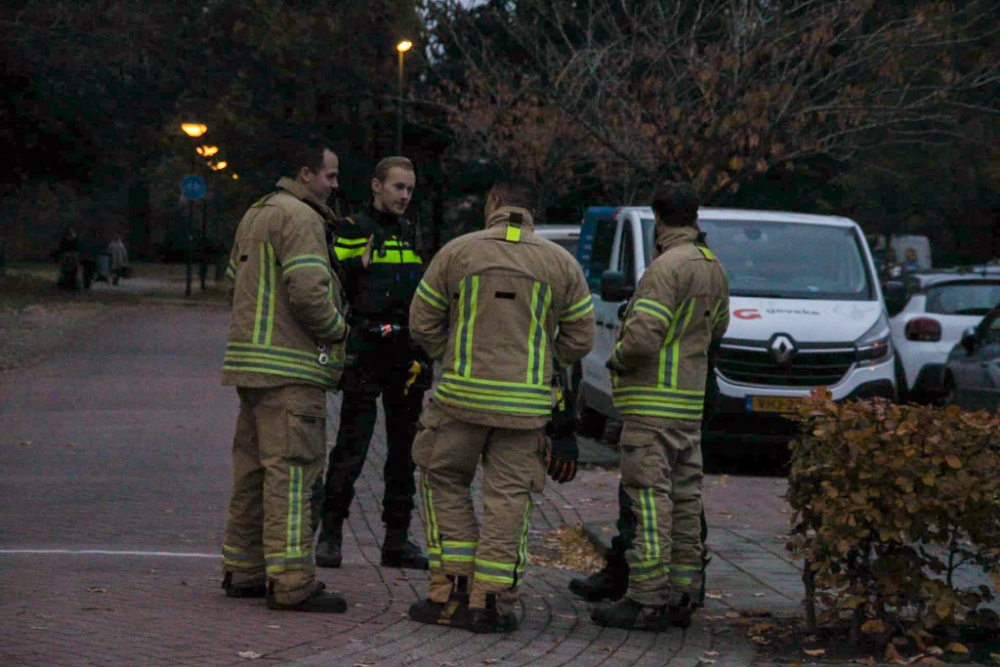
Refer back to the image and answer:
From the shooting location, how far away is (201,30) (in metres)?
42.6

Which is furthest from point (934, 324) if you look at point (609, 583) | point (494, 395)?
point (494, 395)

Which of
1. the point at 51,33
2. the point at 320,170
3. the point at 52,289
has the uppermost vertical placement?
the point at 51,33

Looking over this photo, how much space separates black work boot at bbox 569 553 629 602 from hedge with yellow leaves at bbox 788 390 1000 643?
45.7 inches

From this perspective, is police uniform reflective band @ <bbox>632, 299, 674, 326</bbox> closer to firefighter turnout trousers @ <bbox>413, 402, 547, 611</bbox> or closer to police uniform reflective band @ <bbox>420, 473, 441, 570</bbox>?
firefighter turnout trousers @ <bbox>413, 402, 547, 611</bbox>

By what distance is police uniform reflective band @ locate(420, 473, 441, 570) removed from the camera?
22.3 ft

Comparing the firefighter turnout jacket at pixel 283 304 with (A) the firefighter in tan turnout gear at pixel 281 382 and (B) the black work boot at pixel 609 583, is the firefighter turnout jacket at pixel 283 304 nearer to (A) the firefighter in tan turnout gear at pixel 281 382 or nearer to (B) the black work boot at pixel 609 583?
(A) the firefighter in tan turnout gear at pixel 281 382

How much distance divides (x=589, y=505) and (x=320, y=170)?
4.15 m

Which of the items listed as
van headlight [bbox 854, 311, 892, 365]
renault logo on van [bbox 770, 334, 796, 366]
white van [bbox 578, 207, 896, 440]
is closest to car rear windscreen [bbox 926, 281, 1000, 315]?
white van [bbox 578, 207, 896, 440]

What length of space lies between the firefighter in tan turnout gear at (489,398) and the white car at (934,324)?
1142 cm

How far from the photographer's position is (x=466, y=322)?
263 inches

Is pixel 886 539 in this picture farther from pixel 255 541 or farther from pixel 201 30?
pixel 201 30

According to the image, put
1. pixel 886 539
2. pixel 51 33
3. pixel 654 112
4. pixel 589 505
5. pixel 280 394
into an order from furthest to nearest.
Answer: pixel 51 33 < pixel 654 112 < pixel 589 505 < pixel 280 394 < pixel 886 539

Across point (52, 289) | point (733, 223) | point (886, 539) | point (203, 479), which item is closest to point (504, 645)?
point (886, 539)

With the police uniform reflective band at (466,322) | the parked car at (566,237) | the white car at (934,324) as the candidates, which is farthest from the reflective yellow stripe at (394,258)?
the white car at (934,324)
